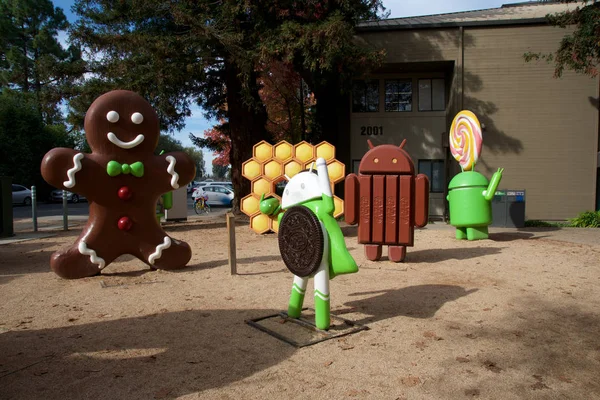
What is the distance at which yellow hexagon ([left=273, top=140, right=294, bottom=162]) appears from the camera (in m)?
12.4

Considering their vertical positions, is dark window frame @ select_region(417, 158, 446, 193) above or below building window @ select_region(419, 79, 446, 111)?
below

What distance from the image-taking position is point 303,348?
14.3ft

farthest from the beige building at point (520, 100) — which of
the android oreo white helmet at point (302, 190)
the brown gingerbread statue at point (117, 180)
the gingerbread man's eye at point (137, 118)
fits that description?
the android oreo white helmet at point (302, 190)

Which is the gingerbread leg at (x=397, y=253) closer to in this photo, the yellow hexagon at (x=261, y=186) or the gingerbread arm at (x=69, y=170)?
the yellow hexagon at (x=261, y=186)

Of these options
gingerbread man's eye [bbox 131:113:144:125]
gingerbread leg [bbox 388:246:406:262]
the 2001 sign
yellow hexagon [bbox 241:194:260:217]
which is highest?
the 2001 sign

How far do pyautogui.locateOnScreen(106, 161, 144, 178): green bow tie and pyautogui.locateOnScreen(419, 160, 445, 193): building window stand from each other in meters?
14.0

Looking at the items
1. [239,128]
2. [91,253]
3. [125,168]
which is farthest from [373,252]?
[239,128]

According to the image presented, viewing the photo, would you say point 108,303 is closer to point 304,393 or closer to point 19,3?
point 304,393

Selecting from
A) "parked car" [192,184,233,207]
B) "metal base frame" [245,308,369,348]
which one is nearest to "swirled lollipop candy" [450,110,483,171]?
"metal base frame" [245,308,369,348]

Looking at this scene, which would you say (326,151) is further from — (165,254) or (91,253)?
(91,253)

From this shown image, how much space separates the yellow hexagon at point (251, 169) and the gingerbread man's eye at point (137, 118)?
17.2ft

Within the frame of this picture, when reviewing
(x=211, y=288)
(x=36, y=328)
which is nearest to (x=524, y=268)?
Answer: (x=211, y=288)

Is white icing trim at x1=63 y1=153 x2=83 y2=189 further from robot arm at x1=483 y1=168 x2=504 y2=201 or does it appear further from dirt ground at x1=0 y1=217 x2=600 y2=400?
robot arm at x1=483 y1=168 x2=504 y2=201

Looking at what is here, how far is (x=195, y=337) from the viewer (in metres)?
4.68
